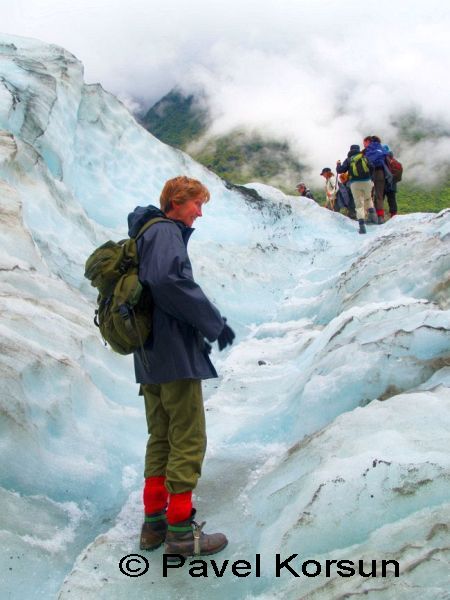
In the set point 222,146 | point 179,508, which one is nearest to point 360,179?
point 179,508

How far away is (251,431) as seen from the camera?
15.5 feet

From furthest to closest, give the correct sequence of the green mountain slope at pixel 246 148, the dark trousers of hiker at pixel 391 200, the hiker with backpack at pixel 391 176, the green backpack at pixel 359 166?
the green mountain slope at pixel 246 148, the dark trousers of hiker at pixel 391 200, the hiker with backpack at pixel 391 176, the green backpack at pixel 359 166

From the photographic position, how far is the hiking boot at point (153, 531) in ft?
10.5

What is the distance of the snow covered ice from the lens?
2730 millimetres

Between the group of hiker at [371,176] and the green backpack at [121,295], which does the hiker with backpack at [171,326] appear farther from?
the group of hiker at [371,176]

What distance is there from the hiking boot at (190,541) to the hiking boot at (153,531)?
0.41 feet

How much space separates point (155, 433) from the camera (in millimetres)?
3311

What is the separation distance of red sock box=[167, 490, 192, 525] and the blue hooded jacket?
1.88 feet

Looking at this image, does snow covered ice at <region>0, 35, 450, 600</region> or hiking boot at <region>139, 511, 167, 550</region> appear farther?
hiking boot at <region>139, 511, 167, 550</region>

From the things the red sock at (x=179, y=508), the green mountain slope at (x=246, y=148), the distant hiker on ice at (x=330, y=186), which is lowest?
the red sock at (x=179, y=508)

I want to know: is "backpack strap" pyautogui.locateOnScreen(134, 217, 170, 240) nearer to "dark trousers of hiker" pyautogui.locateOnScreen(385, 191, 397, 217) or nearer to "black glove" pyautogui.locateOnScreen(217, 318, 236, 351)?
"black glove" pyautogui.locateOnScreen(217, 318, 236, 351)

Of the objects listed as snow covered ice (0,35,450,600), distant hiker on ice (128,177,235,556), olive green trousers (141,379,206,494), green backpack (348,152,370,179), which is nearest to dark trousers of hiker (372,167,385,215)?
green backpack (348,152,370,179)

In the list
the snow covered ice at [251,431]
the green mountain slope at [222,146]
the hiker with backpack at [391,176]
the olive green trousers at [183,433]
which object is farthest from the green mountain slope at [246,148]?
the olive green trousers at [183,433]

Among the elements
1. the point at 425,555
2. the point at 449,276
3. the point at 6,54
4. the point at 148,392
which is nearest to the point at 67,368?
the point at 148,392
